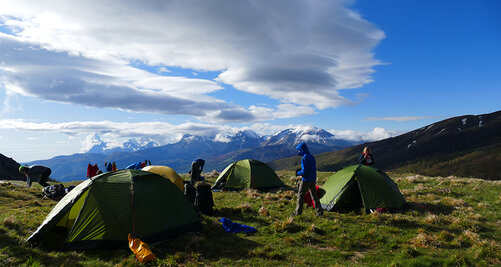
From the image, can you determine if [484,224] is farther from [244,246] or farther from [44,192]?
[44,192]

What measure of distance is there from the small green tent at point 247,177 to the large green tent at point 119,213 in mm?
11035

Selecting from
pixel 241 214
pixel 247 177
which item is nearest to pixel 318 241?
pixel 241 214

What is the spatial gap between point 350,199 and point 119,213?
12205mm

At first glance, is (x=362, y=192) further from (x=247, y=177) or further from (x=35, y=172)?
(x=35, y=172)

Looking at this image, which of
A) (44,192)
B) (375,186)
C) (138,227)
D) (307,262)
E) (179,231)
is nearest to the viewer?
(307,262)

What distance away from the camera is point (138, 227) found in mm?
9438

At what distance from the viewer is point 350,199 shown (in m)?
15.3

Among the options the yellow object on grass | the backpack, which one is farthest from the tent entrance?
the backpack

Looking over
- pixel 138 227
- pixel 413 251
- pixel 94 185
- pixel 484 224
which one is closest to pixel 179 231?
pixel 138 227

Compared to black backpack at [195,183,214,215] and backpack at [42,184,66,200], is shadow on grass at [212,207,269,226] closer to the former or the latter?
black backpack at [195,183,214,215]

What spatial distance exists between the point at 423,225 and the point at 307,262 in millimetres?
6817

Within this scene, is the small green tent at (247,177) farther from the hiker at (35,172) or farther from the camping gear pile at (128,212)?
the hiker at (35,172)

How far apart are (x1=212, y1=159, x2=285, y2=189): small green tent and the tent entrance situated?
27.7 feet

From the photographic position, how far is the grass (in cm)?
822
